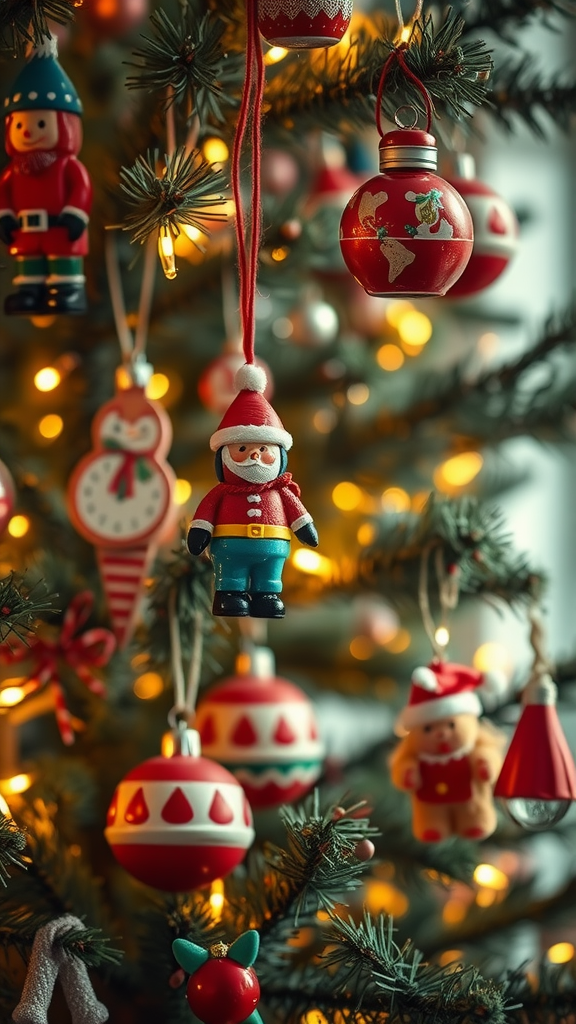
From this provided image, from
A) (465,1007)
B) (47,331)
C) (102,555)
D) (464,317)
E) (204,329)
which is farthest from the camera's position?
(464,317)

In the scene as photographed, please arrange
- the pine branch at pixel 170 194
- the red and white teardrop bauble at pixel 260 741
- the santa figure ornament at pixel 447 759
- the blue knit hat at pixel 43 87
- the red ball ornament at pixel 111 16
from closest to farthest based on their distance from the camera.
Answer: the pine branch at pixel 170 194 → the blue knit hat at pixel 43 87 → the santa figure ornament at pixel 447 759 → the red and white teardrop bauble at pixel 260 741 → the red ball ornament at pixel 111 16

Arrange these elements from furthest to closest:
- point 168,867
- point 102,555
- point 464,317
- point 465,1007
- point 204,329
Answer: point 464,317
point 204,329
point 102,555
point 168,867
point 465,1007

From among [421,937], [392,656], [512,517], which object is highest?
[512,517]

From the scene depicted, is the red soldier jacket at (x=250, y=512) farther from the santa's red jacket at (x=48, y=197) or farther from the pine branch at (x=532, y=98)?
the pine branch at (x=532, y=98)

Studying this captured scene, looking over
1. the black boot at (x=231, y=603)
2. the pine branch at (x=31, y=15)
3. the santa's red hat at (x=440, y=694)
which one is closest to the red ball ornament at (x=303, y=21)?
the pine branch at (x=31, y=15)

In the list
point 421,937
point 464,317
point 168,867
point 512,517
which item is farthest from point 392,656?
point 512,517

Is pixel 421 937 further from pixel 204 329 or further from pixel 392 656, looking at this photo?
pixel 204 329
